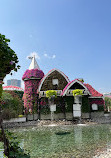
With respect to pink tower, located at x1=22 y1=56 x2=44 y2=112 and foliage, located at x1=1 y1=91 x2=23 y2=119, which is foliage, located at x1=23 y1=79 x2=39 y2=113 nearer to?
pink tower, located at x1=22 y1=56 x2=44 y2=112

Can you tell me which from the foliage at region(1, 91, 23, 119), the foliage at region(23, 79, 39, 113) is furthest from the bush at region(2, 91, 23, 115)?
the foliage at region(23, 79, 39, 113)

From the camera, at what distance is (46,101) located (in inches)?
944

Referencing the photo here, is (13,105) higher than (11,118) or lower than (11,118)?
higher

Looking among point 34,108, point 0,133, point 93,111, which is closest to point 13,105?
point 34,108

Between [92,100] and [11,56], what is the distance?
931 inches

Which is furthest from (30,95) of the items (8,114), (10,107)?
(8,114)

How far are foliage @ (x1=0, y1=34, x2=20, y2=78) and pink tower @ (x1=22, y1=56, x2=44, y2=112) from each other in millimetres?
20910

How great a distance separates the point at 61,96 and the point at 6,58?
20739 mm

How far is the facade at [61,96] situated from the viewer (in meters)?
22.9

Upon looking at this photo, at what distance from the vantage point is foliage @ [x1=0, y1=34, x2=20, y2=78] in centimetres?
377

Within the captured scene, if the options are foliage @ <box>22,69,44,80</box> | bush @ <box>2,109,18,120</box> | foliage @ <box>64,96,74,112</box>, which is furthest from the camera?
foliage @ <box>22,69,44,80</box>

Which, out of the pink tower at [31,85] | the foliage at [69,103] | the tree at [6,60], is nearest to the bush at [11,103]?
the pink tower at [31,85]

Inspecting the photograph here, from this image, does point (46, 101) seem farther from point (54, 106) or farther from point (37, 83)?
point (37, 83)

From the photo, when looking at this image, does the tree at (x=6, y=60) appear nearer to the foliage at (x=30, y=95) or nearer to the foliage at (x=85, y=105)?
the foliage at (x=85, y=105)
